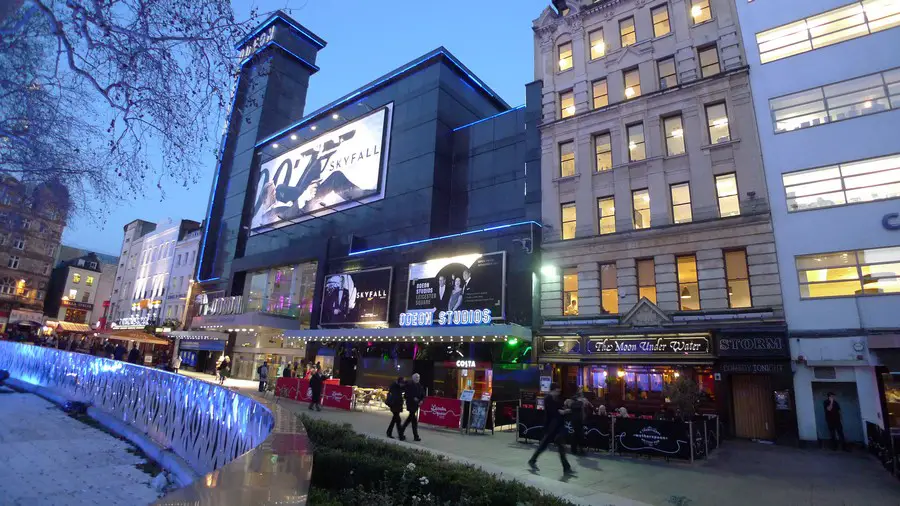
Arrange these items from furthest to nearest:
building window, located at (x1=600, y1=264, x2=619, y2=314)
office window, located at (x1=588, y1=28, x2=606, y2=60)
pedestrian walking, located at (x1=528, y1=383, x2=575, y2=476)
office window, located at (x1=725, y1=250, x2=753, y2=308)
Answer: office window, located at (x1=588, y1=28, x2=606, y2=60), building window, located at (x1=600, y1=264, x2=619, y2=314), office window, located at (x1=725, y1=250, x2=753, y2=308), pedestrian walking, located at (x1=528, y1=383, x2=575, y2=476)

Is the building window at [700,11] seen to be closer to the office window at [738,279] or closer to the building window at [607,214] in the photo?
the building window at [607,214]

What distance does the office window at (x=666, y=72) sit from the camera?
23500 millimetres

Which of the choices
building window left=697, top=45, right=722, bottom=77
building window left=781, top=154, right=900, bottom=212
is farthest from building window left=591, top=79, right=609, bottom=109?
building window left=781, top=154, right=900, bottom=212

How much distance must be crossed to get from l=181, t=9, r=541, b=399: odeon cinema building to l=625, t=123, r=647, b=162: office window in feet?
16.6

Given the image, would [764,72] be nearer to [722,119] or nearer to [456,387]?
[722,119]

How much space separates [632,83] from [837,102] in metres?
8.79

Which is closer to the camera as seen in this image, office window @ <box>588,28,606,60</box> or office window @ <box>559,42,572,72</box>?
office window @ <box>588,28,606,60</box>

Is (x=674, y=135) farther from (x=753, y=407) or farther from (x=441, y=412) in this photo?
(x=441, y=412)

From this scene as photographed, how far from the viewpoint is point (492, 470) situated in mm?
10164

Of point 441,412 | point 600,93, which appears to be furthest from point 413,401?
point 600,93

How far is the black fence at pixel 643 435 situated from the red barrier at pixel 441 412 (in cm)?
355

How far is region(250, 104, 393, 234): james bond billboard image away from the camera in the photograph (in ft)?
112

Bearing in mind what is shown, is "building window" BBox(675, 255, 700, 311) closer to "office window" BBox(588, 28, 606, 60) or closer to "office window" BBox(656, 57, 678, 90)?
"office window" BBox(656, 57, 678, 90)

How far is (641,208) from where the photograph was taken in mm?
22672
